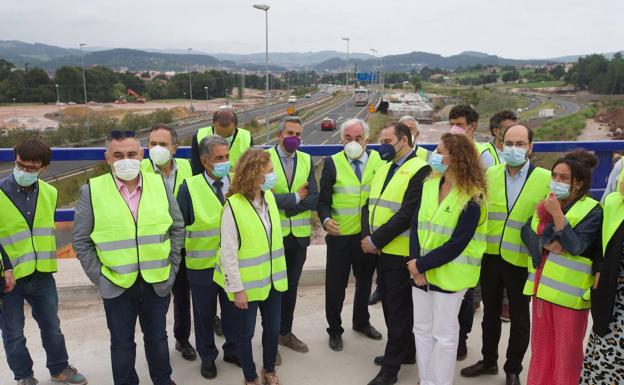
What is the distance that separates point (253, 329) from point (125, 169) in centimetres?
130

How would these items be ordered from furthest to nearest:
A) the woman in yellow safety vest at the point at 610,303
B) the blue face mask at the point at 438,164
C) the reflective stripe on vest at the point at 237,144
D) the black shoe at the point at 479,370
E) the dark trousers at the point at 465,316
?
the reflective stripe on vest at the point at 237,144, the dark trousers at the point at 465,316, the black shoe at the point at 479,370, the blue face mask at the point at 438,164, the woman in yellow safety vest at the point at 610,303

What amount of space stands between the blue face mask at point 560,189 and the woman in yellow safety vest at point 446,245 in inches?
14.9

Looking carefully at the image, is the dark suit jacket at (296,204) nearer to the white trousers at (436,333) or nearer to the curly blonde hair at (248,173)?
the curly blonde hair at (248,173)

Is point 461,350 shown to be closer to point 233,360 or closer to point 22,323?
point 233,360

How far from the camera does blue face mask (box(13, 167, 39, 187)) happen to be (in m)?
2.93

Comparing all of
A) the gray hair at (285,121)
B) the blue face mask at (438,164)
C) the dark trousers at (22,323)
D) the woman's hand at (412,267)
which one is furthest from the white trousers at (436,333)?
the dark trousers at (22,323)

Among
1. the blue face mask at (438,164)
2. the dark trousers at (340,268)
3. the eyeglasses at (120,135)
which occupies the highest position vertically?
the eyeglasses at (120,135)

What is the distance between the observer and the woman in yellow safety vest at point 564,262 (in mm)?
2584

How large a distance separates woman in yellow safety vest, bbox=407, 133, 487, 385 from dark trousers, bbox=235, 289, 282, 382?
923 millimetres

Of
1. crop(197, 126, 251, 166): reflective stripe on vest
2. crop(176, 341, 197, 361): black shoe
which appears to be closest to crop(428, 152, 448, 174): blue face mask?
crop(197, 126, 251, 166): reflective stripe on vest

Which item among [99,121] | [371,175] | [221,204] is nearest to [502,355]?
[371,175]

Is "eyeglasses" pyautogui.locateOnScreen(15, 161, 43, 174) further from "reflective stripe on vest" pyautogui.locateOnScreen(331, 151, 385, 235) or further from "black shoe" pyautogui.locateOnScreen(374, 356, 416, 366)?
"black shoe" pyautogui.locateOnScreen(374, 356, 416, 366)

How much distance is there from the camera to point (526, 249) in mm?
3025

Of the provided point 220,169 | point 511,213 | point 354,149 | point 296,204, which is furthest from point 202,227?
point 511,213
